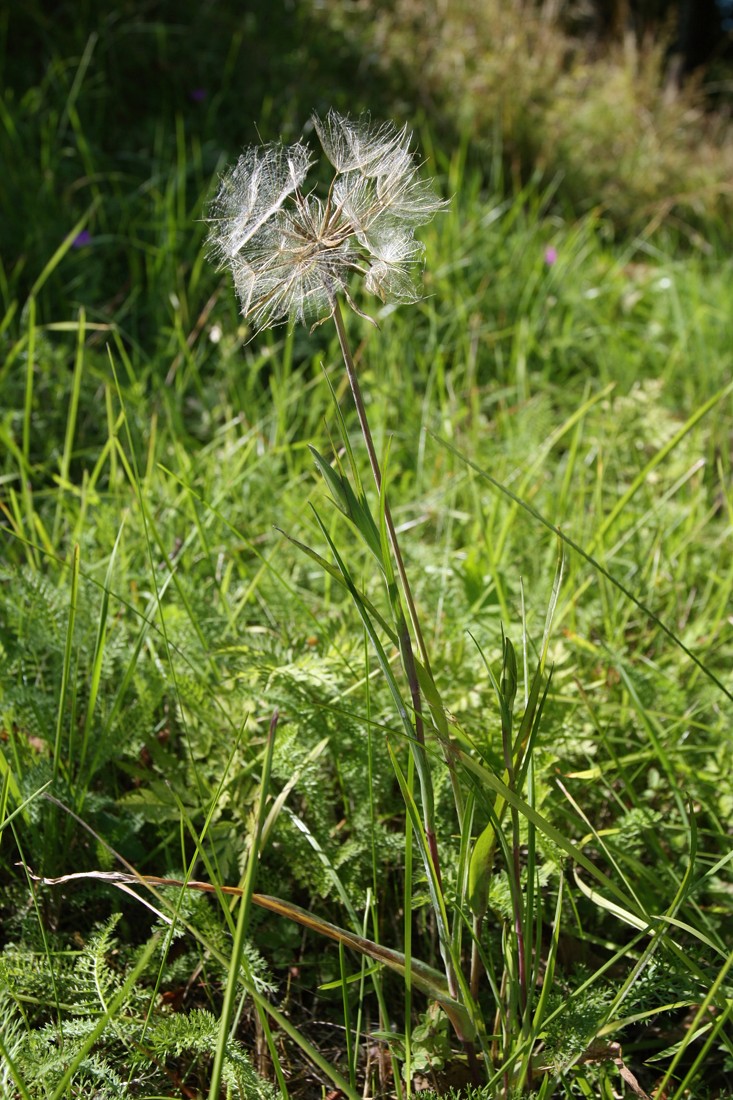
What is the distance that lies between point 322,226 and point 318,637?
850 millimetres

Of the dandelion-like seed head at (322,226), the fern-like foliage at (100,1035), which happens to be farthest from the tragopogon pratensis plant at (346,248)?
the fern-like foliage at (100,1035)

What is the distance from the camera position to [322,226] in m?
0.89

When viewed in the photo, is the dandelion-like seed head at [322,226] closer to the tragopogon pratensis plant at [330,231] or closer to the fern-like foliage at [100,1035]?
the tragopogon pratensis plant at [330,231]

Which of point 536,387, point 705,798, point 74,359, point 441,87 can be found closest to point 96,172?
point 74,359

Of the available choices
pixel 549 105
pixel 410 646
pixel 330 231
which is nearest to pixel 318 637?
pixel 410 646

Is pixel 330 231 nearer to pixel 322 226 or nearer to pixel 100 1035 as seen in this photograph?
pixel 322 226

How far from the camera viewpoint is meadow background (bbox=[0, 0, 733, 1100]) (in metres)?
1.08

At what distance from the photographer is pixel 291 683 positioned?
1320 millimetres

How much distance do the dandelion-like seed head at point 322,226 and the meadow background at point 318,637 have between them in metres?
0.11

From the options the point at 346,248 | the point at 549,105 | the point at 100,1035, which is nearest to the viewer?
the point at 346,248

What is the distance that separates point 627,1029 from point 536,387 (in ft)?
6.40

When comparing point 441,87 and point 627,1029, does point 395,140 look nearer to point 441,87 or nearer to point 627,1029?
point 627,1029

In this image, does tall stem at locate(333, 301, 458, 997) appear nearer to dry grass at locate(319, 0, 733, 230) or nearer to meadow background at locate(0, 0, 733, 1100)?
meadow background at locate(0, 0, 733, 1100)

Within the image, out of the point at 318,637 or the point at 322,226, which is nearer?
the point at 322,226
